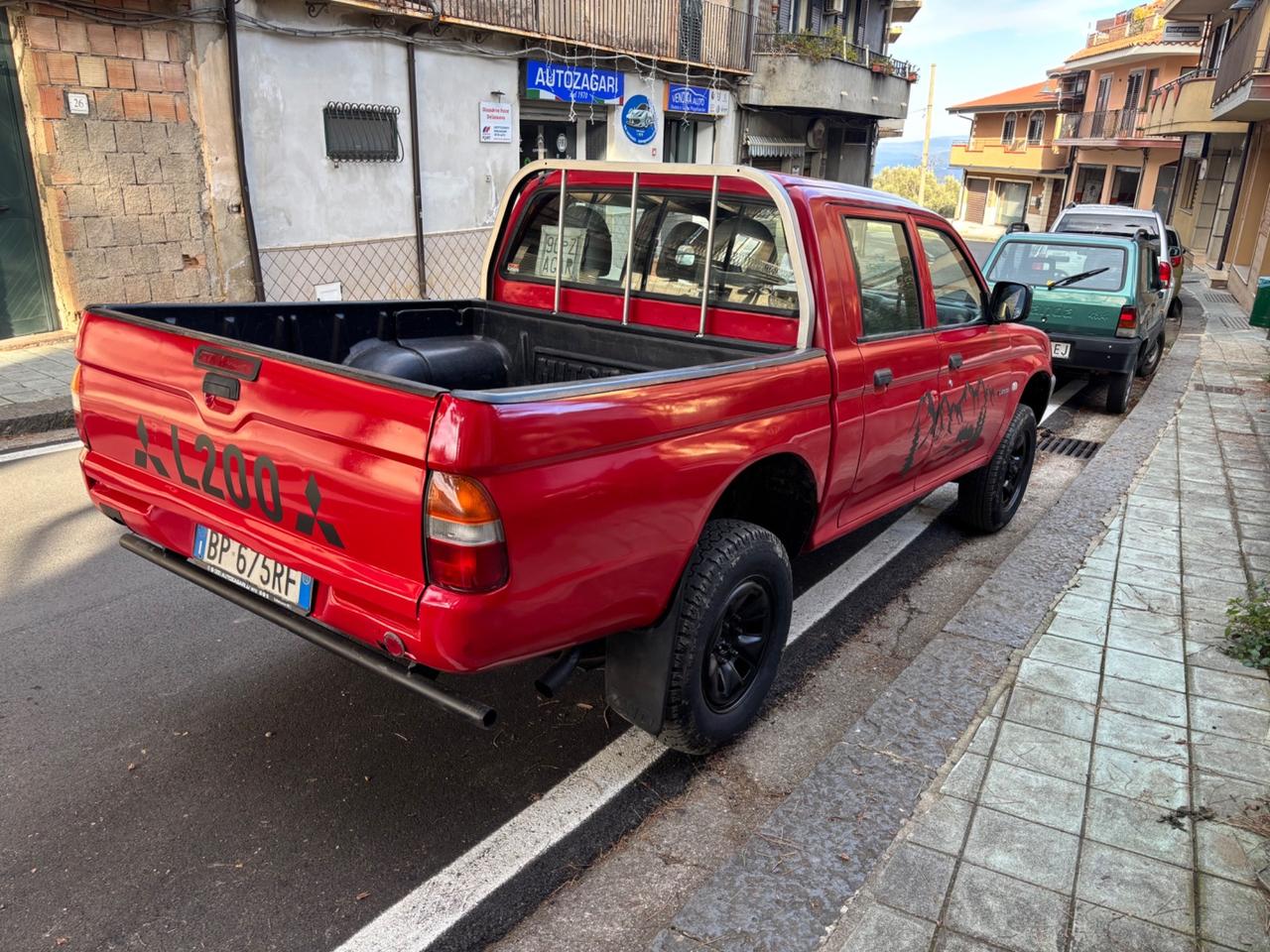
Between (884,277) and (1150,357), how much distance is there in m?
8.24

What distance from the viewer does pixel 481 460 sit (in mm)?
2240

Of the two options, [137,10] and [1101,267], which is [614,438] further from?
[137,10]

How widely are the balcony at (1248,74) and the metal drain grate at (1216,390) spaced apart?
396 inches

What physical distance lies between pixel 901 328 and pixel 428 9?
10966 mm

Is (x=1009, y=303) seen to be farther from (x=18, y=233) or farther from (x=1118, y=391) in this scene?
(x=18, y=233)

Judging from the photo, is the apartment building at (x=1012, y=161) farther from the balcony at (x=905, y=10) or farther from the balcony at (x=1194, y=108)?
the balcony at (x=1194, y=108)

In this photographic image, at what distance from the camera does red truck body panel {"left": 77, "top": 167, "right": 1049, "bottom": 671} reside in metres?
2.35

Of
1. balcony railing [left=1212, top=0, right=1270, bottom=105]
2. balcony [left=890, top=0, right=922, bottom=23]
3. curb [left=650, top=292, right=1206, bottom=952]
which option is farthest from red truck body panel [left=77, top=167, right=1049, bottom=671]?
balcony [left=890, top=0, right=922, bottom=23]

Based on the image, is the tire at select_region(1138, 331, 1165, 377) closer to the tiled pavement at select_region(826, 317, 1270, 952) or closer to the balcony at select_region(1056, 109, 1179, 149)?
the tiled pavement at select_region(826, 317, 1270, 952)

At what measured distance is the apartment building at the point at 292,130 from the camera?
9039 millimetres

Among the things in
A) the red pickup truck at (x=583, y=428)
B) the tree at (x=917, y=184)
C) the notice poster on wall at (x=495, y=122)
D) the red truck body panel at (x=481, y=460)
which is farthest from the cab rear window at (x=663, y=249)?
the tree at (x=917, y=184)

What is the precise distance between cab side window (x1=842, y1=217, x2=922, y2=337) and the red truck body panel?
0.40 feet

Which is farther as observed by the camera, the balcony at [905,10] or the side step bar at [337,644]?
the balcony at [905,10]

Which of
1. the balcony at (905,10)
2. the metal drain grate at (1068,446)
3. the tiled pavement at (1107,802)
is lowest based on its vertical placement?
the metal drain grate at (1068,446)
